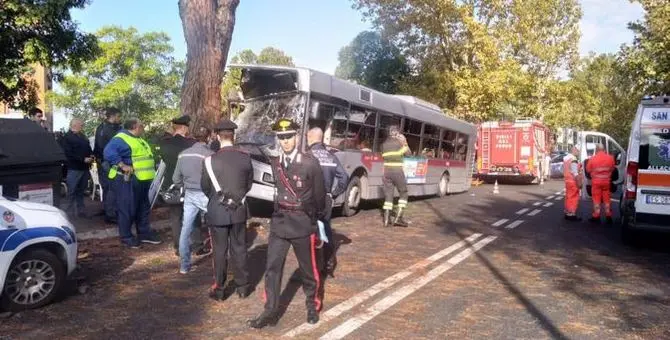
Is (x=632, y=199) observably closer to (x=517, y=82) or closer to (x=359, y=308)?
(x=359, y=308)

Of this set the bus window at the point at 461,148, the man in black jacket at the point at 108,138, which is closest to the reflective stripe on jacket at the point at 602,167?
the bus window at the point at 461,148

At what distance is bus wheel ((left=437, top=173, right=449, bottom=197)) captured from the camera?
683 inches

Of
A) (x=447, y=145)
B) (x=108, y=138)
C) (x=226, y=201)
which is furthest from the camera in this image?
(x=447, y=145)

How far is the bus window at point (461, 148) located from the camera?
18438mm

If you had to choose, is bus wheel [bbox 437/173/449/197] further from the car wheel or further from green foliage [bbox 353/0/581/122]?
the car wheel

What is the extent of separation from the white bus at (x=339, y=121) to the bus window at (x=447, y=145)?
1.01 meters

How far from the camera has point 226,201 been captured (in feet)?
18.0

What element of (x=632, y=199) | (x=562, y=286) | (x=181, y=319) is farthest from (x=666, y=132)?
(x=181, y=319)

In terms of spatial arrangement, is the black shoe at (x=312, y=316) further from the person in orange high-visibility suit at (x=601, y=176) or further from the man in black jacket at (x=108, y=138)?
the person in orange high-visibility suit at (x=601, y=176)

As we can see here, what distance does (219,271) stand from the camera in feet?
18.5

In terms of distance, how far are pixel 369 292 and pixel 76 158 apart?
6031mm

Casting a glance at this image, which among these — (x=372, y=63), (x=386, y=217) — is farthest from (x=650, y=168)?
(x=372, y=63)

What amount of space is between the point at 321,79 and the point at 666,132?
5787 millimetres

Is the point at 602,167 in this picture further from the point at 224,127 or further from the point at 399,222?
the point at 224,127
